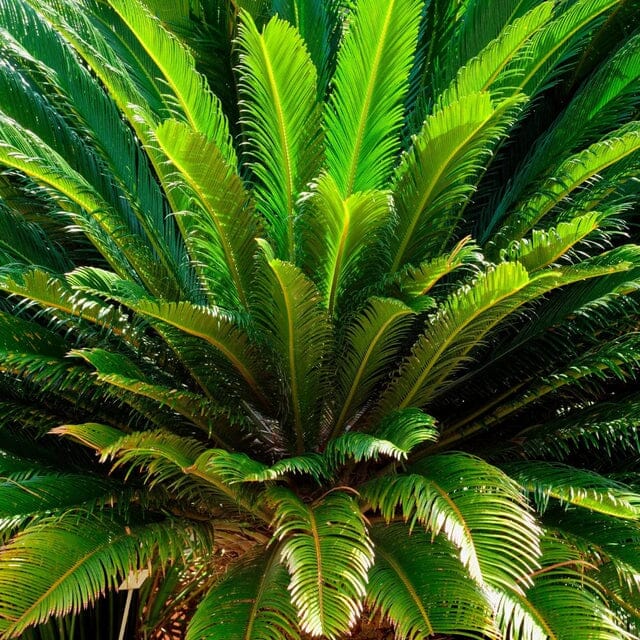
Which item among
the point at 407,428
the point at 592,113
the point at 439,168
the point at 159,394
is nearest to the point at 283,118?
the point at 439,168

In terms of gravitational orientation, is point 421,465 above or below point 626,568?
above

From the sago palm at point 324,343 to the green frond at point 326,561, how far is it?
0.01m

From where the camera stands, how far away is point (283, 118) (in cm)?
284

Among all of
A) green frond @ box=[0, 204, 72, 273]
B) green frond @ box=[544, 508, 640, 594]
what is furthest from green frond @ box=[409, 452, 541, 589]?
green frond @ box=[0, 204, 72, 273]

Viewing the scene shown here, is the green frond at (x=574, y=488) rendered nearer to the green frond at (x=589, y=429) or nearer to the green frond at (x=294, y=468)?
the green frond at (x=589, y=429)

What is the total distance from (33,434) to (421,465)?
186 centimetres

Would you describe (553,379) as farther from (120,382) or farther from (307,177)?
(120,382)

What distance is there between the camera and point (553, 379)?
2957 mm

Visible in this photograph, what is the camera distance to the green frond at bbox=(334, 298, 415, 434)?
2.55 meters

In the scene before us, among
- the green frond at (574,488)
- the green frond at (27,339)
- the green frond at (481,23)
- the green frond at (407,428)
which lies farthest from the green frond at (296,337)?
the green frond at (481,23)

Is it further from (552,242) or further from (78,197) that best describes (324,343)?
(78,197)

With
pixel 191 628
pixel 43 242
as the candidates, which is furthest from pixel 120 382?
pixel 43 242

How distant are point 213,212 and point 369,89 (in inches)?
29.3

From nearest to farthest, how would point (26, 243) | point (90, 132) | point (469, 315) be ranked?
point (469, 315)
point (90, 132)
point (26, 243)
